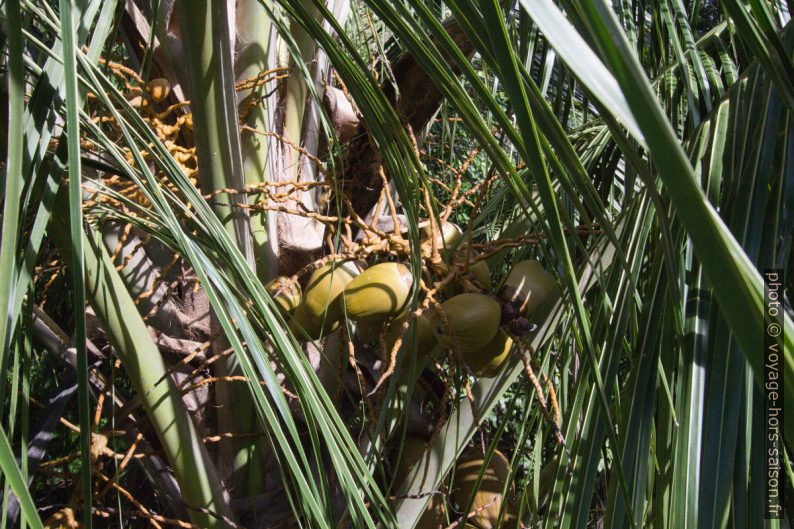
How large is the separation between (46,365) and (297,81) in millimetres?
1018

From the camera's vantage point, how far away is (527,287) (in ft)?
2.23

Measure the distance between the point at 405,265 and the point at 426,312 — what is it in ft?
0.21

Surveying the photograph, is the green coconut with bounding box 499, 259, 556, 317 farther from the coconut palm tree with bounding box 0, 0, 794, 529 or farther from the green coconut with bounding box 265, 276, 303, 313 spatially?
the green coconut with bounding box 265, 276, 303, 313

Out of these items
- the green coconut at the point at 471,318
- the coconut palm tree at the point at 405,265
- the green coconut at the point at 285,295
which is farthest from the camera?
the green coconut at the point at 285,295

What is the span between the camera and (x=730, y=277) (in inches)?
7.0

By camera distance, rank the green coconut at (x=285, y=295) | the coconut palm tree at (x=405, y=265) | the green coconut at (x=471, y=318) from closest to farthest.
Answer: the coconut palm tree at (x=405, y=265)
the green coconut at (x=471, y=318)
the green coconut at (x=285, y=295)

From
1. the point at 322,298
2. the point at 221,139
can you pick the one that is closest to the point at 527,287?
the point at 322,298

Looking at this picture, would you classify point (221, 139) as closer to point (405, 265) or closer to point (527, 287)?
point (405, 265)

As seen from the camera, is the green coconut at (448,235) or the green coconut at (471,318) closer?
the green coconut at (471,318)

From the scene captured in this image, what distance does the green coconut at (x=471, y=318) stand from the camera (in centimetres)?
61

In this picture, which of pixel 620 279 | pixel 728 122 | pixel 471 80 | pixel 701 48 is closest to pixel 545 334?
pixel 620 279

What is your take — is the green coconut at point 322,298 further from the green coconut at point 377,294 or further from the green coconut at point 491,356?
the green coconut at point 491,356

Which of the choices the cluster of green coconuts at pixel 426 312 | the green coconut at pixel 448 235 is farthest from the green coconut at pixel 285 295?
the green coconut at pixel 448 235

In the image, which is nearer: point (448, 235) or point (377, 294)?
point (377, 294)
